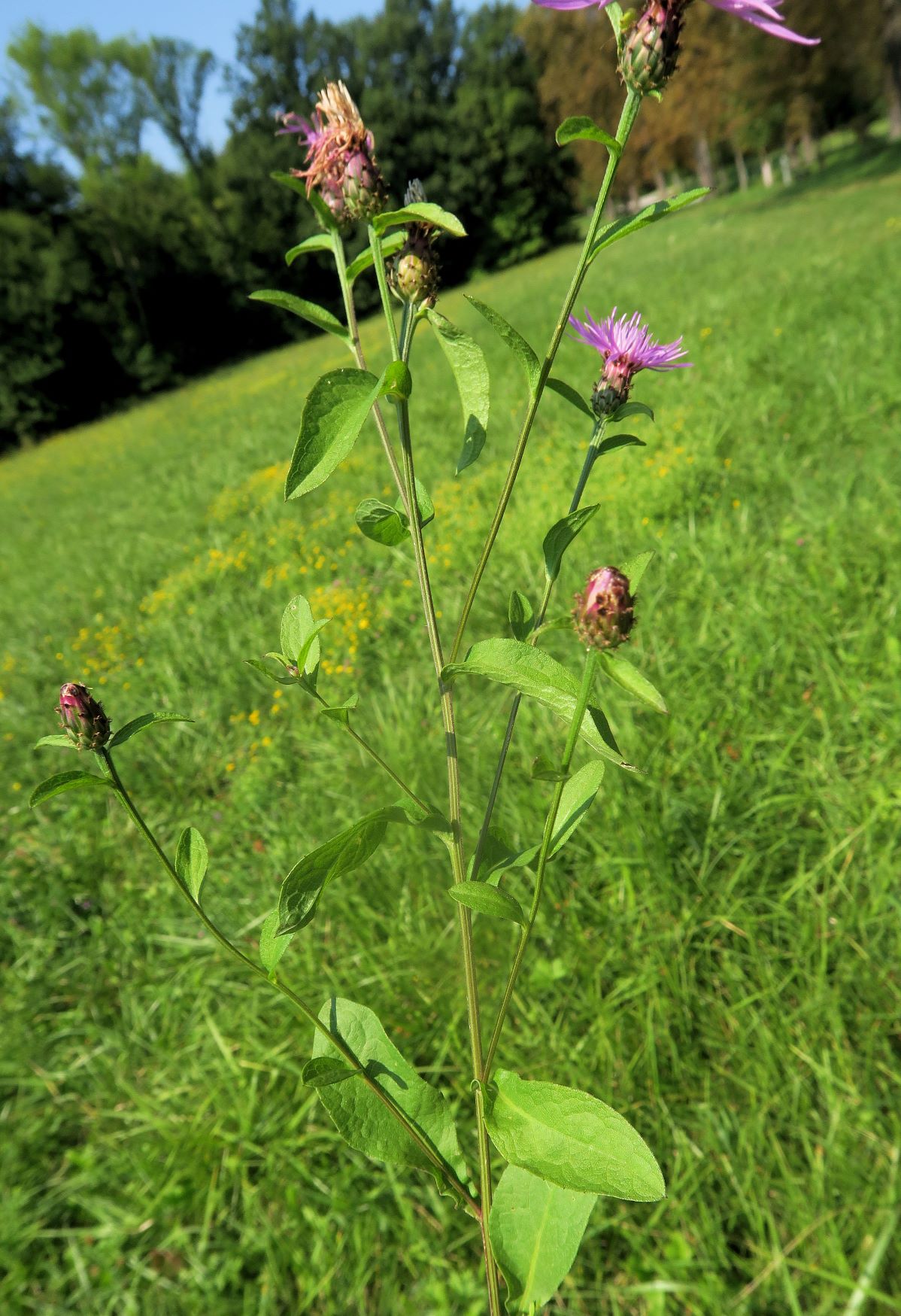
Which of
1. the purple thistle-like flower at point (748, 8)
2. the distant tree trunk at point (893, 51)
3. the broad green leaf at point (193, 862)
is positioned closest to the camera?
the purple thistle-like flower at point (748, 8)

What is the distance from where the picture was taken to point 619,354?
701mm

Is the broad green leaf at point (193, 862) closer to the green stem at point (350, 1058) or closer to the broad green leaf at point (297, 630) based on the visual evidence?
the green stem at point (350, 1058)

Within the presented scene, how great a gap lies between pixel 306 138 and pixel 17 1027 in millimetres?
1883

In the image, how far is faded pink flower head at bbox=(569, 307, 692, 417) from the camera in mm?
666

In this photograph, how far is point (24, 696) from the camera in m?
3.37

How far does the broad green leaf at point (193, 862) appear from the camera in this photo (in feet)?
2.13

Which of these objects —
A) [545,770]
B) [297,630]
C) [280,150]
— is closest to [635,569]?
[545,770]

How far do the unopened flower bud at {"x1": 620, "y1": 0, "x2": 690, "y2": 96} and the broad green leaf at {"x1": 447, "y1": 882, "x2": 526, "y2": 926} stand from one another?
0.54 metres

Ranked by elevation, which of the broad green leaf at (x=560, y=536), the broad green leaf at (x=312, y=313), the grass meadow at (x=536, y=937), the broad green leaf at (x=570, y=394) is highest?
the broad green leaf at (x=312, y=313)

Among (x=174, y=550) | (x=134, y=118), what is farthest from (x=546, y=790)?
(x=134, y=118)

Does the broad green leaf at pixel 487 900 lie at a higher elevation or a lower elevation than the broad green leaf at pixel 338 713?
lower

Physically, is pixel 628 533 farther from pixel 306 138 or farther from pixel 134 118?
pixel 134 118

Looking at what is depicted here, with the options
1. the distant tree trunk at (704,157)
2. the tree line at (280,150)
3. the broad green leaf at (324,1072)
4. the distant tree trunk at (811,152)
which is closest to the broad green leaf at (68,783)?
the broad green leaf at (324,1072)

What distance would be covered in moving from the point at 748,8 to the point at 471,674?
19.0 inches
